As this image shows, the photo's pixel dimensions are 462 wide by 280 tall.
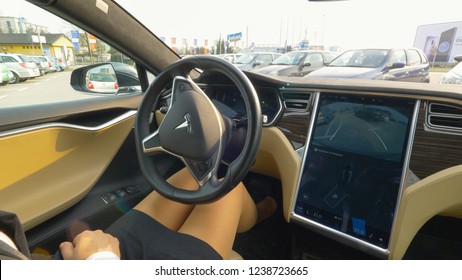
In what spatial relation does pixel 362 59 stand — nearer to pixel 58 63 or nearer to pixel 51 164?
pixel 58 63

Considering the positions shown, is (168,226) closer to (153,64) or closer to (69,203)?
(69,203)

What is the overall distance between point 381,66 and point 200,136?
245 inches

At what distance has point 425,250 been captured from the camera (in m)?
1.80

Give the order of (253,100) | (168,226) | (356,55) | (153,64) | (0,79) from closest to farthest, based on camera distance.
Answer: (253,100)
(168,226)
(153,64)
(0,79)
(356,55)

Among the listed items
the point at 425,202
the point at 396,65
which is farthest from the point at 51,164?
the point at 396,65

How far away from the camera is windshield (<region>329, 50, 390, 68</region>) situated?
6.36 metres

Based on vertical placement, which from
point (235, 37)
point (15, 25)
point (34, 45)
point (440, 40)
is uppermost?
point (235, 37)

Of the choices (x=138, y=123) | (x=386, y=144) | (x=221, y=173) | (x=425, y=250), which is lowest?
(x=425, y=250)

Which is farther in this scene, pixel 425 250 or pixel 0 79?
pixel 0 79

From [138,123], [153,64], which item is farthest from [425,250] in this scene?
[153,64]

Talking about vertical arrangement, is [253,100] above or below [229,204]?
above

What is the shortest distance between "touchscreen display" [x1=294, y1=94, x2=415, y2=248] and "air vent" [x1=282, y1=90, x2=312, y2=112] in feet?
0.29

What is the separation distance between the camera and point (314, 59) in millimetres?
9406

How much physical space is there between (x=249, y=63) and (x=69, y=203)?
11.1 m
